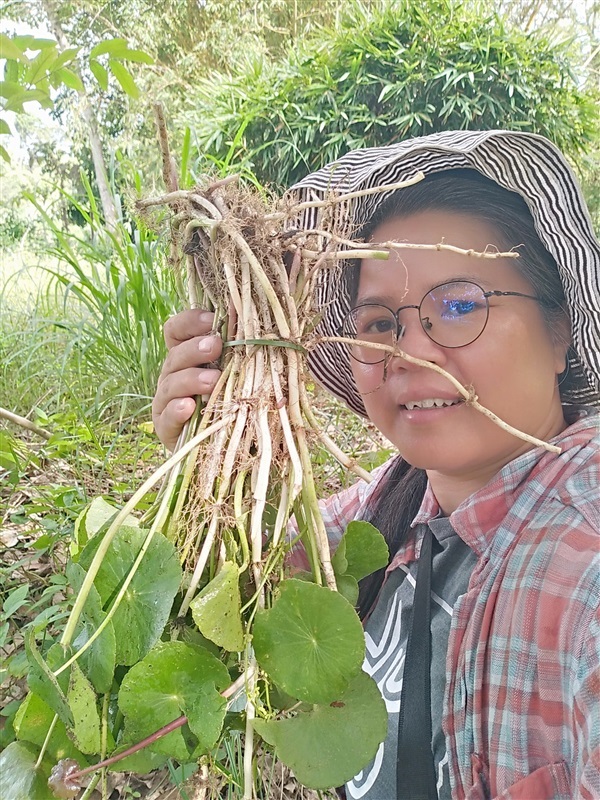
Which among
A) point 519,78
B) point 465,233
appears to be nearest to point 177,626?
point 465,233

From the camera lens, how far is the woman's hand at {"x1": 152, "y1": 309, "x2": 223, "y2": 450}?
48 cm

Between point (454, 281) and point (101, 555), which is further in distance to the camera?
point (454, 281)

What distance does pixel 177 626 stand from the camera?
38 cm

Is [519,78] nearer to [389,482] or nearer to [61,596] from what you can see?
[389,482]

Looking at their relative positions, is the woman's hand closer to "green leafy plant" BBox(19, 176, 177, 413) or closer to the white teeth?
the white teeth

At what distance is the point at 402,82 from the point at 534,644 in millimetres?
1334

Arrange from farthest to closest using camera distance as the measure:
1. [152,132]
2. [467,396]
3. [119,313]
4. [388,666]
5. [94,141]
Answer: [119,313], [94,141], [152,132], [388,666], [467,396]

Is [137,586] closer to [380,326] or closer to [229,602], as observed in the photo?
[229,602]

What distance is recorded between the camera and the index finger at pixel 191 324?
0.51 m

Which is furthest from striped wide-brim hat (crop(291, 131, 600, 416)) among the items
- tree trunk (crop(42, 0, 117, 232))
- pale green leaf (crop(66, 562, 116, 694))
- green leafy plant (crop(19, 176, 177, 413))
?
green leafy plant (crop(19, 176, 177, 413))

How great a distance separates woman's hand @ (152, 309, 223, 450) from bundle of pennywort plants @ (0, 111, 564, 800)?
0.08 ft

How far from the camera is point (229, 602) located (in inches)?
13.6

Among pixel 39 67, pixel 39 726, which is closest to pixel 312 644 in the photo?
pixel 39 726

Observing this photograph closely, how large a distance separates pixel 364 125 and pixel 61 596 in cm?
135
